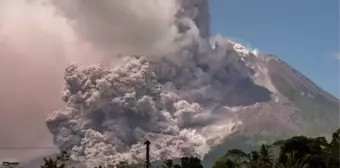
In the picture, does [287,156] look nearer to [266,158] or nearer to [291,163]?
[266,158]

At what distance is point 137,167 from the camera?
7794cm

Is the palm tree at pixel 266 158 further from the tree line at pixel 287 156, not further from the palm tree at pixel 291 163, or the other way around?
the palm tree at pixel 291 163

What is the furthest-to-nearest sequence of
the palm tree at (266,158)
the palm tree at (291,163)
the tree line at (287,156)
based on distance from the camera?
the tree line at (287,156)
the palm tree at (266,158)
the palm tree at (291,163)

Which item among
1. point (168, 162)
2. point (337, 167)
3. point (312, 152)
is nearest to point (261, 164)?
point (337, 167)

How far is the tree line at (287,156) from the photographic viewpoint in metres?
58.0

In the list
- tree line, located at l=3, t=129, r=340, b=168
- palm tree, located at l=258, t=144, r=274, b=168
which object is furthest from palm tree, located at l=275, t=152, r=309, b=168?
palm tree, located at l=258, t=144, r=274, b=168

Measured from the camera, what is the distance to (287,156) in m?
59.5

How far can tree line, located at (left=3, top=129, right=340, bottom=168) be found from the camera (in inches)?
2282

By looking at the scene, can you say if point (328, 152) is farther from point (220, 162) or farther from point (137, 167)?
point (137, 167)

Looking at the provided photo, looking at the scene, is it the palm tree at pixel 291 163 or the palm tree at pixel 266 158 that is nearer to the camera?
the palm tree at pixel 291 163

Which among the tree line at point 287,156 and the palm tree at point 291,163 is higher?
the tree line at point 287,156

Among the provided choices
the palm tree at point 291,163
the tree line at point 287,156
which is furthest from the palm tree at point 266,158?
the palm tree at point 291,163

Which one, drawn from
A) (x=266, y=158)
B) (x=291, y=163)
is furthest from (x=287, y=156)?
(x=291, y=163)

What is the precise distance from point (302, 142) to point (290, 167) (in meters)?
14.8
